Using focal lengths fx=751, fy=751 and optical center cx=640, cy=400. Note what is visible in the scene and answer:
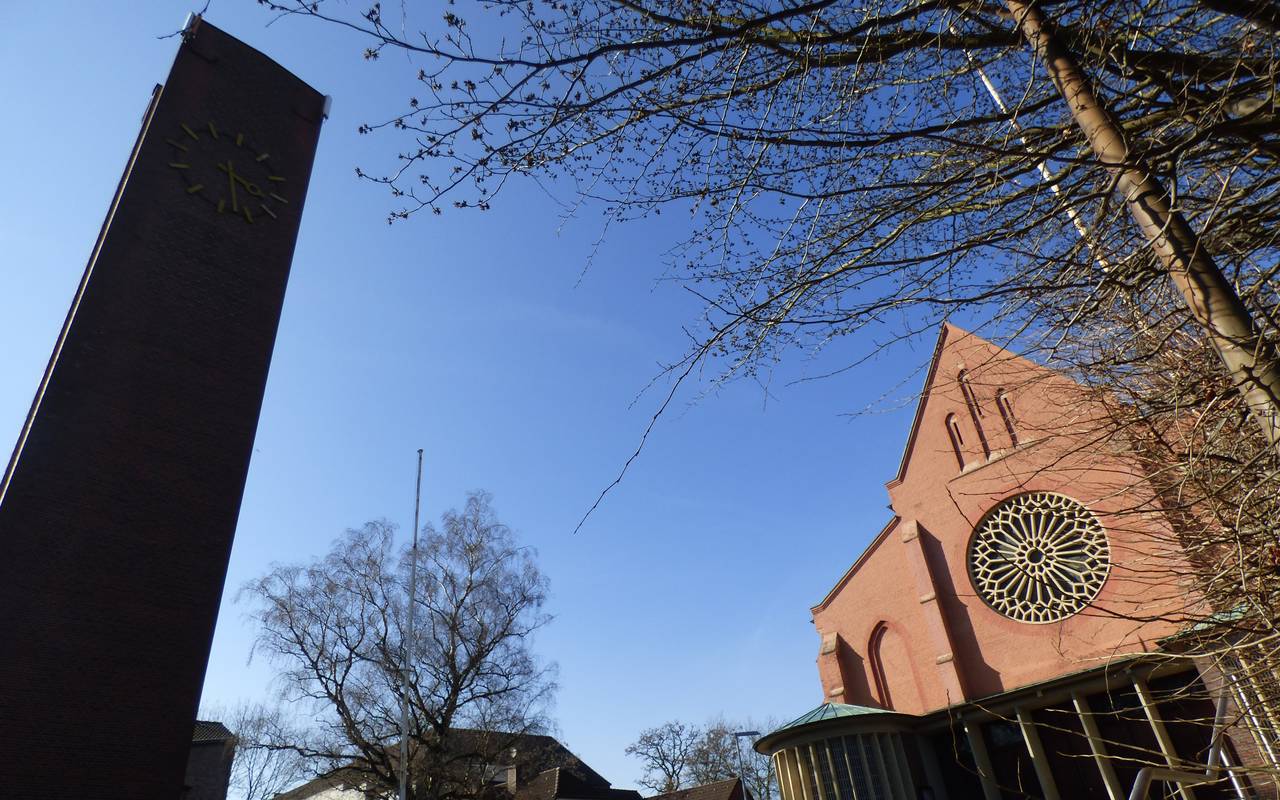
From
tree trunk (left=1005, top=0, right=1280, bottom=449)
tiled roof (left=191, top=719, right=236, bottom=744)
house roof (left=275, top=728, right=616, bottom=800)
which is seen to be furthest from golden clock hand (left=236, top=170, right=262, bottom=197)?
tiled roof (left=191, top=719, right=236, bottom=744)

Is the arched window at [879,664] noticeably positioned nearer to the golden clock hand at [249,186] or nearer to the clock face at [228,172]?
the clock face at [228,172]

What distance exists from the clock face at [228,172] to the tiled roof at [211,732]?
2001 cm

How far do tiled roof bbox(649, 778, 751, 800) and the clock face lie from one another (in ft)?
100

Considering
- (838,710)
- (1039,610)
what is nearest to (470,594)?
(838,710)

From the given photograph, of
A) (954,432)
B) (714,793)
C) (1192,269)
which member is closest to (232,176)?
(1192,269)

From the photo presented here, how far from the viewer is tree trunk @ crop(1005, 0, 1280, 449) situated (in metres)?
2.64

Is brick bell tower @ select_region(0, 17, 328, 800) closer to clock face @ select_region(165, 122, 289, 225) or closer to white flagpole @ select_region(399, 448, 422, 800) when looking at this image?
clock face @ select_region(165, 122, 289, 225)

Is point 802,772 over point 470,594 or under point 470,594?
under

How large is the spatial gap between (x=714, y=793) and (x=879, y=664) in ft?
50.3

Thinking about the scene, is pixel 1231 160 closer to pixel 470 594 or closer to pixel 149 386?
pixel 149 386

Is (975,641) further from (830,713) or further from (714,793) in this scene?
(714,793)

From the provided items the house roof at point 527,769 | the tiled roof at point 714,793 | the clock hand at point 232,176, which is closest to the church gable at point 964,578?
the house roof at point 527,769

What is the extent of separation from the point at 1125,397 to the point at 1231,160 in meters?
1.54

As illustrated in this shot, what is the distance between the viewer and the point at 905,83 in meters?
4.51
